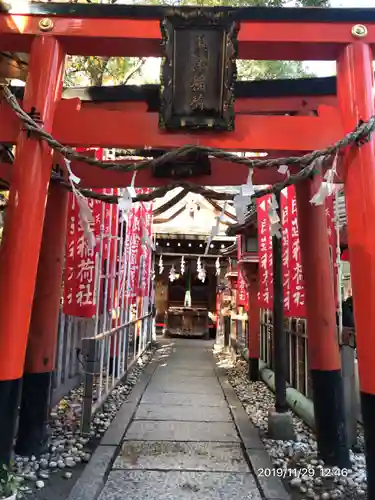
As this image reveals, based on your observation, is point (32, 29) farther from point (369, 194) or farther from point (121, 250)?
point (121, 250)

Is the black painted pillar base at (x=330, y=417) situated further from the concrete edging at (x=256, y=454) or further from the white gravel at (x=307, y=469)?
the concrete edging at (x=256, y=454)

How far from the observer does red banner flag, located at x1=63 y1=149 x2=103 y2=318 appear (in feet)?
16.1

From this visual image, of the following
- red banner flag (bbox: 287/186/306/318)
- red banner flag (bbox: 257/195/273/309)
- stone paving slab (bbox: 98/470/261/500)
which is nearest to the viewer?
stone paving slab (bbox: 98/470/261/500)

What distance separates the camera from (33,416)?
4320 millimetres

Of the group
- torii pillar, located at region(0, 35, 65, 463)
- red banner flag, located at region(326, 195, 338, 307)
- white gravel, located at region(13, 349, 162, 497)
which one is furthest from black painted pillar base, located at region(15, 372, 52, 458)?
red banner flag, located at region(326, 195, 338, 307)

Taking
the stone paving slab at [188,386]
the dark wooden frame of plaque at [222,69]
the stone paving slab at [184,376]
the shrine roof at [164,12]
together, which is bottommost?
the stone paving slab at [188,386]

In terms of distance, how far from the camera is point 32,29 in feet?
10.8

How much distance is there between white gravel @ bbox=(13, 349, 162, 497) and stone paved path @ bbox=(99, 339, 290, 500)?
400 mm

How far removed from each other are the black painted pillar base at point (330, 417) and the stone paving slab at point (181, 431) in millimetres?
1190

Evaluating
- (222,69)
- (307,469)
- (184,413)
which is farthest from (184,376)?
(222,69)

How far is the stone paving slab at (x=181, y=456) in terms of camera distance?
4.11m

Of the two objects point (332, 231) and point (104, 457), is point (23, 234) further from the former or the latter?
point (332, 231)

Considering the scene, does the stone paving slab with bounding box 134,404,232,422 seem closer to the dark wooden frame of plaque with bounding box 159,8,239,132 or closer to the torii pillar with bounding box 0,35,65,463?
the torii pillar with bounding box 0,35,65,463

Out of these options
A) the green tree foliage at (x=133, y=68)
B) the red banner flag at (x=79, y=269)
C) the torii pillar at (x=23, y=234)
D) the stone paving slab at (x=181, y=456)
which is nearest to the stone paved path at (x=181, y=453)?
the stone paving slab at (x=181, y=456)
